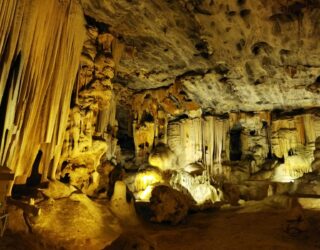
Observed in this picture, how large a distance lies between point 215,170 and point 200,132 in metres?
2.17

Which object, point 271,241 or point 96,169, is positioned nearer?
point 271,241

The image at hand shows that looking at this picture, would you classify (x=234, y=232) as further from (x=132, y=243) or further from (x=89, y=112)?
(x=89, y=112)

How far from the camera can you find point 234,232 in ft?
28.1

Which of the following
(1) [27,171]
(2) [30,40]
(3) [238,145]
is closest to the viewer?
(2) [30,40]

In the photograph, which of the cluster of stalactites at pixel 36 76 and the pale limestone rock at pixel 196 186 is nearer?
the cluster of stalactites at pixel 36 76

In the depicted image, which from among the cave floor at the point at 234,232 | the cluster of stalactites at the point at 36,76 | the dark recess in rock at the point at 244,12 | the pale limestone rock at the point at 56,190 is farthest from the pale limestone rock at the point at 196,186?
the dark recess in rock at the point at 244,12

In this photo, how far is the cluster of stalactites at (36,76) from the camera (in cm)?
554

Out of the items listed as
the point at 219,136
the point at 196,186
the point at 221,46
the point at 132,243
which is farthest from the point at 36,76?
the point at 219,136

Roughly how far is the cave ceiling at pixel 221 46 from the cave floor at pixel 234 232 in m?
5.26

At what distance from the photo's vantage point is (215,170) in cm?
1638

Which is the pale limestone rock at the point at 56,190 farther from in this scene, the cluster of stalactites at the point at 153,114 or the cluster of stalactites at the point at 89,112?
the cluster of stalactites at the point at 153,114

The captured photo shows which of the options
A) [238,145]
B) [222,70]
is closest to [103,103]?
[222,70]

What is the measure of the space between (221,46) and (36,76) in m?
6.24

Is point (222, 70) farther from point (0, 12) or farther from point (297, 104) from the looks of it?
point (0, 12)
